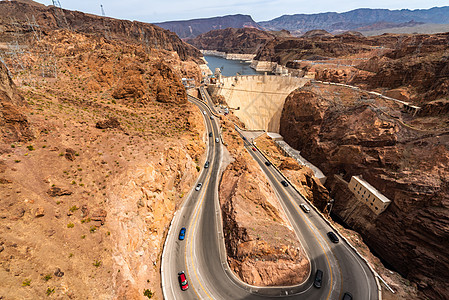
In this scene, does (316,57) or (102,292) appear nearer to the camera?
(102,292)

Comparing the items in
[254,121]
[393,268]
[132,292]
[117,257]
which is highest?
[117,257]

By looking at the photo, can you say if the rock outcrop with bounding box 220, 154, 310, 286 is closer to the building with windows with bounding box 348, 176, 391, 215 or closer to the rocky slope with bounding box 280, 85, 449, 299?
the rocky slope with bounding box 280, 85, 449, 299

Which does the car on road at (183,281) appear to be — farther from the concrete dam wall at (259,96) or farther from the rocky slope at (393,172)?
the concrete dam wall at (259,96)

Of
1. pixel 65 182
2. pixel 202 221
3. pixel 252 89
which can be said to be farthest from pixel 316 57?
pixel 65 182

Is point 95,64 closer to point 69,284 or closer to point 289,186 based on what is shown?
point 69,284

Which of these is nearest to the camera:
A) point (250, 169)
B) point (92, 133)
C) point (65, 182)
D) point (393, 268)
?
point (65, 182)

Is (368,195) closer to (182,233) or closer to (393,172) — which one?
(393,172)

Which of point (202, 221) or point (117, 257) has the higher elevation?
point (117, 257)
